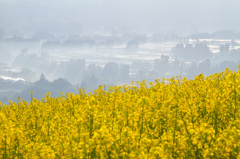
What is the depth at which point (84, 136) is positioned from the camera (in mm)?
7000

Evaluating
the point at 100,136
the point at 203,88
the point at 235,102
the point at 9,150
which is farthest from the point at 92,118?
the point at 203,88

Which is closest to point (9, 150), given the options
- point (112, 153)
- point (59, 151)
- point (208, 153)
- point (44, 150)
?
point (59, 151)

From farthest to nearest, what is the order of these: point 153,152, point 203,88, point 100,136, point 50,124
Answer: point 203,88 → point 50,124 → point 100,136 → point 153,152

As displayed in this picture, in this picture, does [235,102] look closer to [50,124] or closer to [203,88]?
[203,88]

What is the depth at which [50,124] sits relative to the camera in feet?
33.0

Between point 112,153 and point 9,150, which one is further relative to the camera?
point 9,150

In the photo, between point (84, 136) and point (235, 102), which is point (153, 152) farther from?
point (235, 102)

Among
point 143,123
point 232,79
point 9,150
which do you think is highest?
point 232,79

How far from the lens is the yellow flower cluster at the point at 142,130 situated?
19.6ft

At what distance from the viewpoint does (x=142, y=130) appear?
8211 millimetres

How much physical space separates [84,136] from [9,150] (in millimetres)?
2510

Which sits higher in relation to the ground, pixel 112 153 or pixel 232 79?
pixel 232 79

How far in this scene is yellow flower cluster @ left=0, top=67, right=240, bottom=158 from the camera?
19.6 feet

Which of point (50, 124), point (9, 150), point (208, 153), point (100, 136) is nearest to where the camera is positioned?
point (208, 153)
